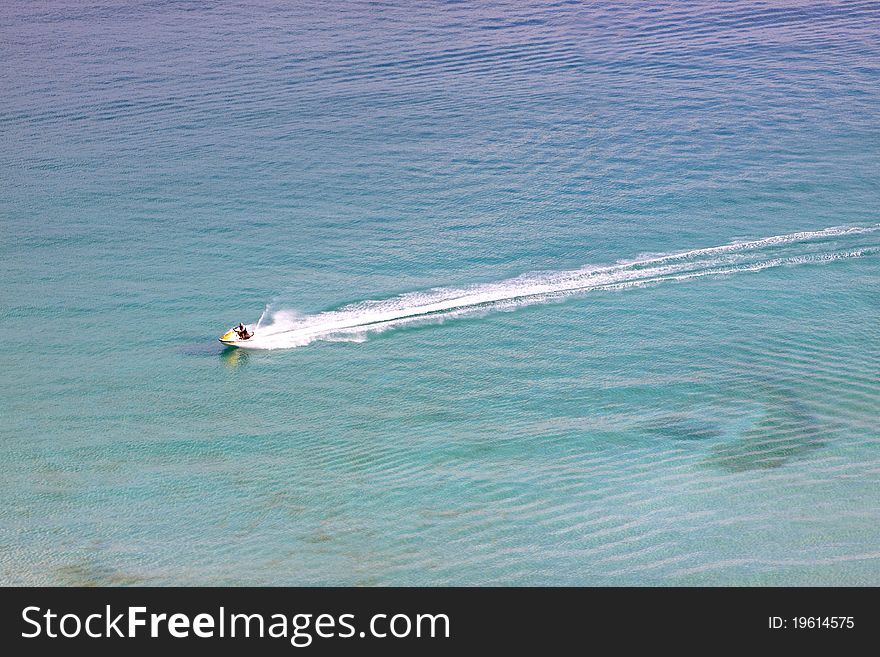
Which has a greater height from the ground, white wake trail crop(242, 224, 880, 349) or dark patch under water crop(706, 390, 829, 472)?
white wake trail crop(242, 224, 880, 349)

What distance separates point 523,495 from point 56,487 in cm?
1443

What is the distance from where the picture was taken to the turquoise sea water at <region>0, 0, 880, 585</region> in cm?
2709

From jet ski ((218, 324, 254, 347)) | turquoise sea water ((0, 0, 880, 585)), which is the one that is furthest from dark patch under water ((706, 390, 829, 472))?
jet ski ((218, 324, 254, 347))

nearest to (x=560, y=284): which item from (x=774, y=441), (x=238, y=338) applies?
(x=774, y=441)

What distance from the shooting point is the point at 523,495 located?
93.5ft

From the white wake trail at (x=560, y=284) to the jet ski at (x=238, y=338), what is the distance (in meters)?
0.33

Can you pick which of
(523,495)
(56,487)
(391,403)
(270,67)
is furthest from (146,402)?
(270,67)

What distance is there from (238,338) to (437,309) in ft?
26.5

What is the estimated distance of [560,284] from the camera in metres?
40.5

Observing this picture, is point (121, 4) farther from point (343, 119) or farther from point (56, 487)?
point (56, 487)

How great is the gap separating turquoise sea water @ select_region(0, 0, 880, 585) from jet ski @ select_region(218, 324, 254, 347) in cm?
36

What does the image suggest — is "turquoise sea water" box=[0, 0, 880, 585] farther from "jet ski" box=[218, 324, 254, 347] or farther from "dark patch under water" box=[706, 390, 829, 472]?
"jet ski" box=[218, 324, 254, 347]

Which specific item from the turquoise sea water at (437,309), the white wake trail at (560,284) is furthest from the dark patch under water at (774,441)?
the white wake trail at (560,284)

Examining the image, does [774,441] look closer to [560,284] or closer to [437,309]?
[560,284]
